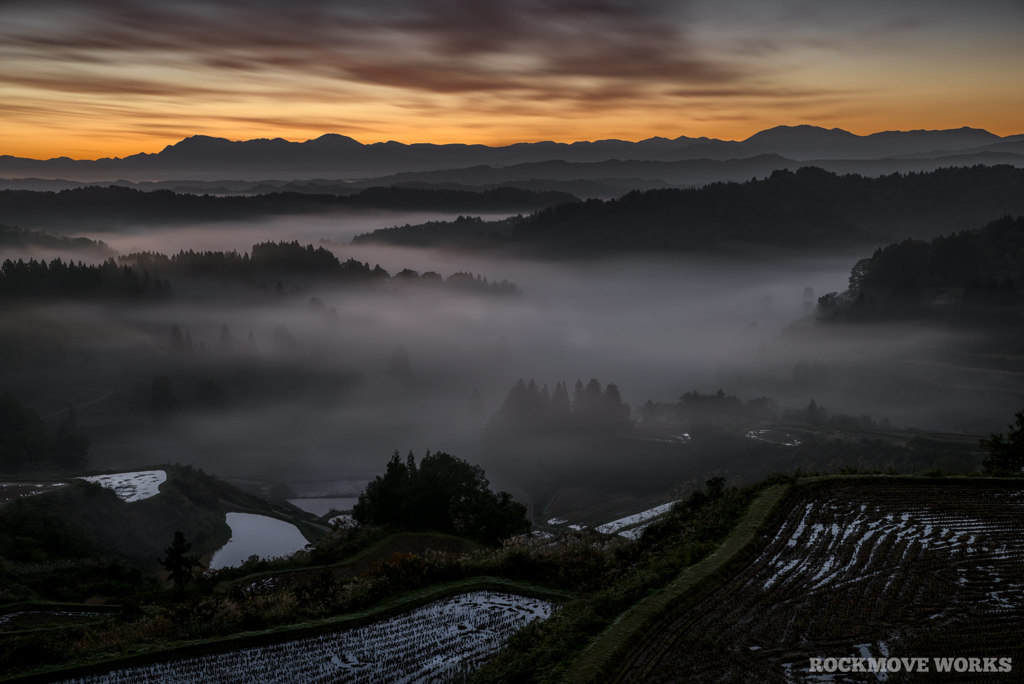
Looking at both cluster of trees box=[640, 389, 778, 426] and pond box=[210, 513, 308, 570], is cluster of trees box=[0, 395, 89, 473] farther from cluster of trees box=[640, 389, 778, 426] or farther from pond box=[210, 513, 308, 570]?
cluster of trees box=[640, 389, 778, 426]

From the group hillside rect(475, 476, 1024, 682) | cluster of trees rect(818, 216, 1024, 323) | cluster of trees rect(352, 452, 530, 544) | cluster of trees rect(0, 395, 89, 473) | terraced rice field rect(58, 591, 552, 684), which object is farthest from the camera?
cluster of trees rect(818, 216, 1024, 323)

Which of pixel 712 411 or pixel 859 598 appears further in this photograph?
pixel 712 411

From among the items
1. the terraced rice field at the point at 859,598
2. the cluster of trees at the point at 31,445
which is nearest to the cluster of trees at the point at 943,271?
the cluster of trees at the point at 31,445

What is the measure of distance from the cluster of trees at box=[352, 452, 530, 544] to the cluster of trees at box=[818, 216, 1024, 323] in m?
174

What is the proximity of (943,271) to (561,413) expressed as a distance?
114 m

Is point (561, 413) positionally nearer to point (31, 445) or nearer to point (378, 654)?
point (31, 445)

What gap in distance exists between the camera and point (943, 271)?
193 m

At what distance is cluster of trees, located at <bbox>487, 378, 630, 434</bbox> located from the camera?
148125 millimetres

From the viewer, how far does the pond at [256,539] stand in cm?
5644

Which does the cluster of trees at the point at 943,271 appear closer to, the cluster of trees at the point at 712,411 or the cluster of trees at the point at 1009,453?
the cluster of trees at the point at 712,411

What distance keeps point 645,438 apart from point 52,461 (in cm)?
9726

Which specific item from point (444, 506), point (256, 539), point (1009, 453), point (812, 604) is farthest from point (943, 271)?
point (812, 604)

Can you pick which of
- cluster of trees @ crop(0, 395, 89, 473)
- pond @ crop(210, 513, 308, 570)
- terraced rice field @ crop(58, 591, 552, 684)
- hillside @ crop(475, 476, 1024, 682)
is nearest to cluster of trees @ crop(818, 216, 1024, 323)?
pond @ crop(210, 513, 308, 570)

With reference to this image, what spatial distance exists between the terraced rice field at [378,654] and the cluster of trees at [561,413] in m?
127
